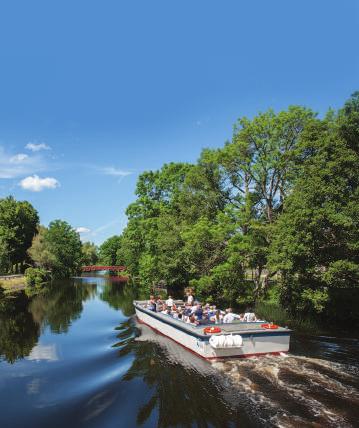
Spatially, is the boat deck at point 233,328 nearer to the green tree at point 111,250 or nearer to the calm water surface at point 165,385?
the calm water surface at point 165,385

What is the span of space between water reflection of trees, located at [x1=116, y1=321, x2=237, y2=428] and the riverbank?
3672 centimetres

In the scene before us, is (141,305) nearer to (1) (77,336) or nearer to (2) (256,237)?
(1) (77,336)

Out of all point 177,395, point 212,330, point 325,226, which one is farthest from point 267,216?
point 177,395

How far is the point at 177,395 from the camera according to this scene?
36.4ft

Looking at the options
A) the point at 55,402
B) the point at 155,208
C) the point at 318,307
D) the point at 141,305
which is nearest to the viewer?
the point at 55,402

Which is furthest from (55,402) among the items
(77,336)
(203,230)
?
(203,230)

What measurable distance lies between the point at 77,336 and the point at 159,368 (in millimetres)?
8236

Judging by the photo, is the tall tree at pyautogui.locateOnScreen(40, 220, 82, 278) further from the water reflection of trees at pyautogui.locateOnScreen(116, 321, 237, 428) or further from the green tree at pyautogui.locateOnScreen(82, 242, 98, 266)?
the water reflection of trees at pyautogui.locateOnScreen(116, 321, 237, 428)

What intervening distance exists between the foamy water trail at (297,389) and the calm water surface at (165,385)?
A: 27 mm

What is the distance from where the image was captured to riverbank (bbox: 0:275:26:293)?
155ft

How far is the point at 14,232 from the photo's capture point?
223 feet

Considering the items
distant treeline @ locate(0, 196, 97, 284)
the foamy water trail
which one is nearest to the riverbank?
distant treeline @ locate(0, 196, 97, 284)

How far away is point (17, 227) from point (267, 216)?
5184 centimetres

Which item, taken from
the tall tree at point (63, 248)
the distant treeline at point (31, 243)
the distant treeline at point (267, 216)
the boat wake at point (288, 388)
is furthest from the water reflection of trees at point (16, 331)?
the tall tree at point (63, 248)
